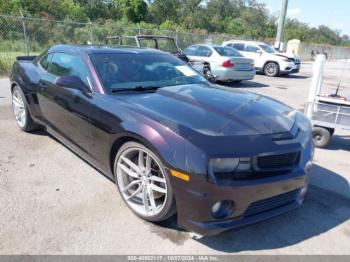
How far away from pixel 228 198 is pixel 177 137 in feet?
1.99

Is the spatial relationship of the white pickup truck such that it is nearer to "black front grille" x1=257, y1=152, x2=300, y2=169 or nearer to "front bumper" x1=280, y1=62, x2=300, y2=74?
"front bumper" x1=280, y1=62, x2=300, y2=74

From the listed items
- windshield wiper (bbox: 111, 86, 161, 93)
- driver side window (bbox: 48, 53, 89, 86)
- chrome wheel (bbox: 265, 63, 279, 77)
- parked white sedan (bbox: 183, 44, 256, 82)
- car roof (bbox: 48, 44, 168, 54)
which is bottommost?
chrome wheel (bbox: 265, 63, 279, 77)

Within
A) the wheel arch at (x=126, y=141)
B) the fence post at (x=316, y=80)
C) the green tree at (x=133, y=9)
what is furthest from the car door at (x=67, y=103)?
the green tree at (x=133, y=9)

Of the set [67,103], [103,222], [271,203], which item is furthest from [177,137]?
[67,103]

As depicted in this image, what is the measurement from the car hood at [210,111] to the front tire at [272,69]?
13476 millimetres

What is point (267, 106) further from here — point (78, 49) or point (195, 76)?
point (78, 49)

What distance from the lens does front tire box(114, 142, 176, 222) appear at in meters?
2.79

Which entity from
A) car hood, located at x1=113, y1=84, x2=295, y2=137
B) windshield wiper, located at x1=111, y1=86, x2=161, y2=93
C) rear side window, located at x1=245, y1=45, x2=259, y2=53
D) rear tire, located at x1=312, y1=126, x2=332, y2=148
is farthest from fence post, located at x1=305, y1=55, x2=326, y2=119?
rear side window, located at x1=245, y1=45, x2=259, y2=53

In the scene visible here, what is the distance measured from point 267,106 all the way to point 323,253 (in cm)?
151

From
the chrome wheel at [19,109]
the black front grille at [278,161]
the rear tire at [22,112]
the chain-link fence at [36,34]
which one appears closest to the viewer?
the black front grille at [278,161]

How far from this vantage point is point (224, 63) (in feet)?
38.2

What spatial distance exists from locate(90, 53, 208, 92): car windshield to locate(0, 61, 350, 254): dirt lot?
1161 millimetres

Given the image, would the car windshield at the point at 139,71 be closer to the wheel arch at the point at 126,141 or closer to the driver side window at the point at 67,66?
the driver side window at the point at 67,66

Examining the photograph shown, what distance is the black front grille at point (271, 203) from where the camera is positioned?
266cm
